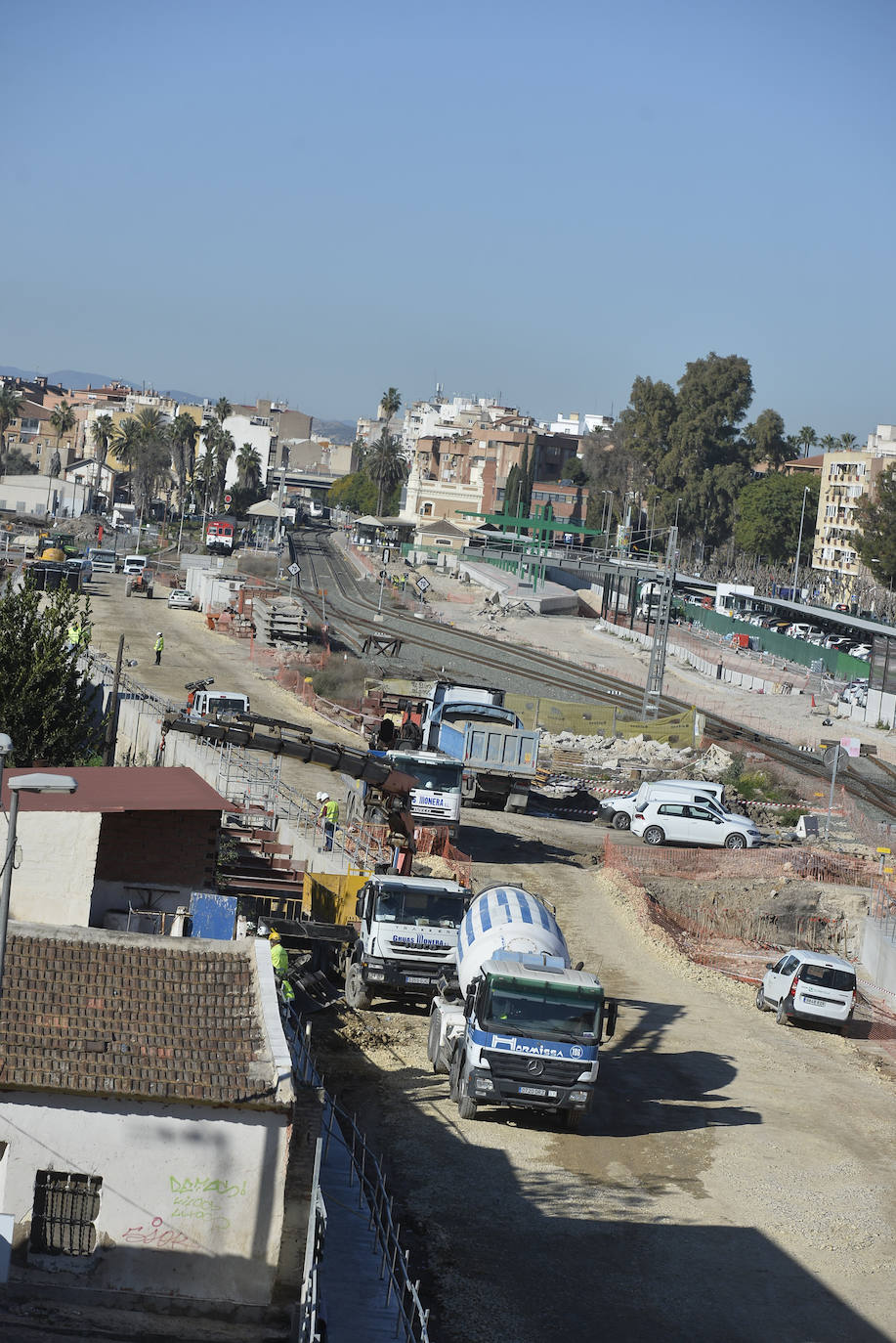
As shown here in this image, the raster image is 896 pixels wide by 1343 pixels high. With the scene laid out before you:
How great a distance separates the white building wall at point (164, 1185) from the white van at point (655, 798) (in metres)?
29.3

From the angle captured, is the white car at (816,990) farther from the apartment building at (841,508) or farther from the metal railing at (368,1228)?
the apartment building at (841,508)

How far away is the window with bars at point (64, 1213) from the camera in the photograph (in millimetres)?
13656

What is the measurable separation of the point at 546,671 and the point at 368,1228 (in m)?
60.6

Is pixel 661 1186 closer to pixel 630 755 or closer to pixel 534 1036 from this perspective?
pixel 534 1036

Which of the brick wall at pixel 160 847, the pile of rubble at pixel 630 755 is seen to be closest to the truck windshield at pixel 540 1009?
the brick wall at pixel 160 847

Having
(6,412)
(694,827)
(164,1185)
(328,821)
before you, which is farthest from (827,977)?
(6,412)

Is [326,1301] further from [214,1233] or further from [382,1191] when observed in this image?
[382,1191]

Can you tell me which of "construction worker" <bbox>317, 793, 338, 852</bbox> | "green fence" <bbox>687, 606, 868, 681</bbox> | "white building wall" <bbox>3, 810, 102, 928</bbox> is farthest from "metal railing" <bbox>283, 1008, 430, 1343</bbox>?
"green fence" <bbox>687, 606, 868, 681</bbox>

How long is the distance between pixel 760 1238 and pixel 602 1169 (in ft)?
7.82

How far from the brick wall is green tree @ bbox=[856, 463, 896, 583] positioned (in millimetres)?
77398

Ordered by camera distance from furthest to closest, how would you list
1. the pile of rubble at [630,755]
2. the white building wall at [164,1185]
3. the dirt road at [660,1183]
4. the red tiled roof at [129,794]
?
the pile of rubble at [630,755] < the red tiled roof at [129,794] < the dirt road at [660,1183] < the white building wall at [164,1185]

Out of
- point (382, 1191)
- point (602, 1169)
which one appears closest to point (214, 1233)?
point (382, 1191)

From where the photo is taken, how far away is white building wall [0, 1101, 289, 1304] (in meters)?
13.6

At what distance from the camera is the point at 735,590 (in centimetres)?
11200
